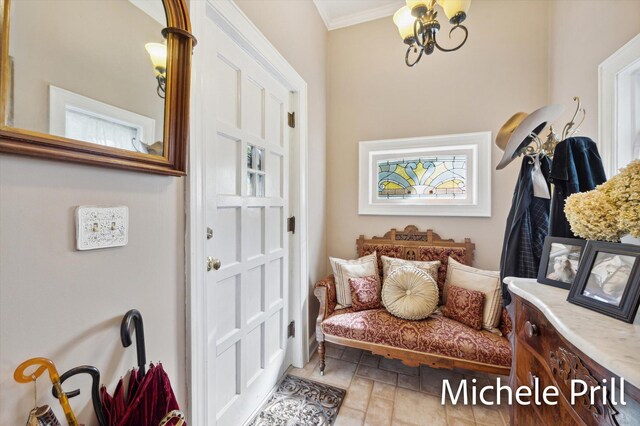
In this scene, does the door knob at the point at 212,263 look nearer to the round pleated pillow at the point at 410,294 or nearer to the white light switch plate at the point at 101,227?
the white light switch plate at the point at 101,227

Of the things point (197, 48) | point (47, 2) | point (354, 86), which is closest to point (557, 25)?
point (354, 86)

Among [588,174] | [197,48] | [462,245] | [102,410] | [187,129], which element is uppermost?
[197,48]

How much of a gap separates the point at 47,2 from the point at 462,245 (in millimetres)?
2652

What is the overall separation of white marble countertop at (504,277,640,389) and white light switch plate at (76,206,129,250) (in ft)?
4.12

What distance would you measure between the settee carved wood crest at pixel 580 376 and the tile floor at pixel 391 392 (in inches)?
45.9

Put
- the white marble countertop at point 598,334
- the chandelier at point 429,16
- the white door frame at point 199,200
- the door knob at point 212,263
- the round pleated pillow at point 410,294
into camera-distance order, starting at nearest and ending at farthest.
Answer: the white marble countertop at point 598,334 → the white door frame at point 199,200 → the door knob at point 212,263 → the chandelier at point 429,16 → the round pleated pillow at point 410,294

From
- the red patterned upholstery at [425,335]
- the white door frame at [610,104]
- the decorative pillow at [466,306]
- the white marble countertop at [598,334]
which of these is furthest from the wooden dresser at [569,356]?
the white door frame at [610,104]

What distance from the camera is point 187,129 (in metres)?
0.96

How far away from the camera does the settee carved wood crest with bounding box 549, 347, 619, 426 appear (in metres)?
0.53

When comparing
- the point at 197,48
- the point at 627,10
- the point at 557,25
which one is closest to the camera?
the point at 197,48

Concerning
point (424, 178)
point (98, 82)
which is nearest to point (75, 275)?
point (98, 82)

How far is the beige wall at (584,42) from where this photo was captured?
1370 mm

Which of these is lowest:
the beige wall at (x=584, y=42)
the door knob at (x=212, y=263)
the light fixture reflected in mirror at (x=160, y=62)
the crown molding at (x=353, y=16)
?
the door knob at (x=212, y=263)

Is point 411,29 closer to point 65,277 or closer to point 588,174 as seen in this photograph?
point 588,174
